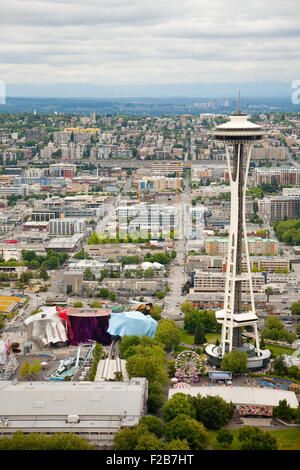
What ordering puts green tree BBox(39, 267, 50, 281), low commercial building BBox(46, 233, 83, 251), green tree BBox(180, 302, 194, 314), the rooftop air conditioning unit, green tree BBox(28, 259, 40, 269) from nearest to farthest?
the rooftop air conditioning unit → green tree BBox(180, 302, 194, 314) → green tree BBox(39, 267, 50, 281) → green tree BBox(28, 259, 40, 269) → low commercial building BBox(46, 233, 83, 251)

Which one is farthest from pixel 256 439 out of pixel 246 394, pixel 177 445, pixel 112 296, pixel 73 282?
pixel 73 282

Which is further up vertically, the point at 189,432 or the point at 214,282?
the point at 214,282

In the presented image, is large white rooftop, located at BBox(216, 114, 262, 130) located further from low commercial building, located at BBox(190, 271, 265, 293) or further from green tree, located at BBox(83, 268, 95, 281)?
green tree, located at BBox(83, 268, 95, 281)

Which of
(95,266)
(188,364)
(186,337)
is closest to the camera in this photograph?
(188,364)

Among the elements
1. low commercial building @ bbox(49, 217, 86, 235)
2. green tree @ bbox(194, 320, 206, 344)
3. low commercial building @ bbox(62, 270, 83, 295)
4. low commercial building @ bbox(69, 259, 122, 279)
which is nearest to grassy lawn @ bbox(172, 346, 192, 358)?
green tree @ bbox(194, 320, 206, 344)

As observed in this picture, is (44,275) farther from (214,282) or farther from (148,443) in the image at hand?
(148,443)

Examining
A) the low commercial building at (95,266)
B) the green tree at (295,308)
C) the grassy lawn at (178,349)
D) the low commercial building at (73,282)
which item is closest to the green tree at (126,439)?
the grassy lawn at (178,349)
